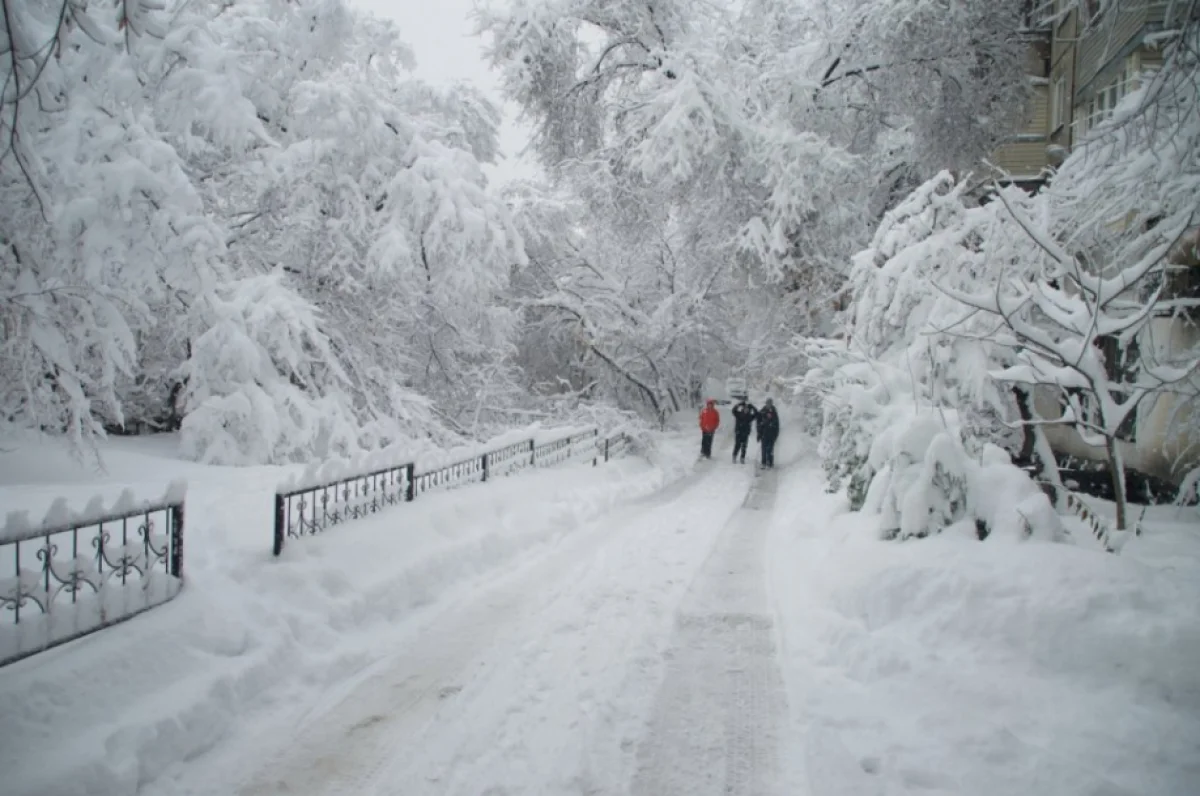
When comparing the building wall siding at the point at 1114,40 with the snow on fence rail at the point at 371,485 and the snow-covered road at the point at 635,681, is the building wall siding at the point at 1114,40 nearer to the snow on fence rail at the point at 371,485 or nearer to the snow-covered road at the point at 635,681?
the snow-covered road at the point at 635,681

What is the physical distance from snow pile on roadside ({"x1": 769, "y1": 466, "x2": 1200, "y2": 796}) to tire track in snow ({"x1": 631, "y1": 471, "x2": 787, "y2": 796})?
23 centimetres

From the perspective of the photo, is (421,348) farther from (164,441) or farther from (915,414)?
(915,414)

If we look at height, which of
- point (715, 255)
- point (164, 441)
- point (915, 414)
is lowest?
point (164, 441)

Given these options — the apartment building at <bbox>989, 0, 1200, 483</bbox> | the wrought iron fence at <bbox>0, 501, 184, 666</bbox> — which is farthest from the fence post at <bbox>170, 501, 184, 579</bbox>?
the apartment building at <bbox>989, 0, 1200, 483</bbox>

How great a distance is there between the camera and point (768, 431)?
53.5 ft

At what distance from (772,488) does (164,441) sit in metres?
11.6

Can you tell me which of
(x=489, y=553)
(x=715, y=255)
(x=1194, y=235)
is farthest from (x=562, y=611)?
(x=715, y=255)

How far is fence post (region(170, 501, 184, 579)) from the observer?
5113 mm

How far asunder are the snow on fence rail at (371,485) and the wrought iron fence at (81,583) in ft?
3.22

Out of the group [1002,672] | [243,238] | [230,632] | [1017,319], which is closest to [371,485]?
[230,632]

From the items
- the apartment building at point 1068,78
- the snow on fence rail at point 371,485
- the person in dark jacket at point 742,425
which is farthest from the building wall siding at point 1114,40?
the snow on fence rail at point 371,485

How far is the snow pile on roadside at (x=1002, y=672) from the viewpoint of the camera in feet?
11.5

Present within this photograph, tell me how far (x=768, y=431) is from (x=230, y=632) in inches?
527

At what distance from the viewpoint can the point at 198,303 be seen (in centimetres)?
1037
